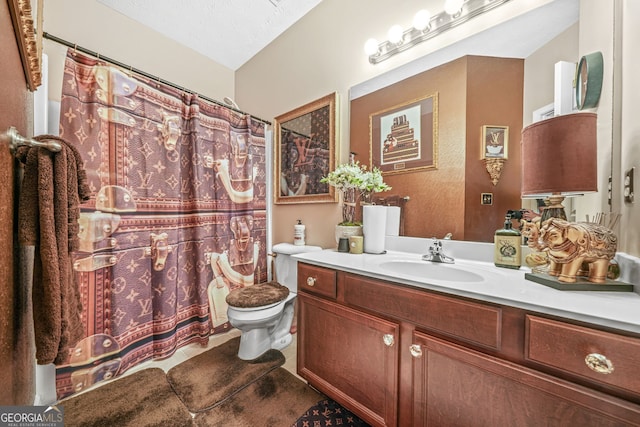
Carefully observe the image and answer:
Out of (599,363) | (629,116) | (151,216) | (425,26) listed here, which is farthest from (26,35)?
(629,116)

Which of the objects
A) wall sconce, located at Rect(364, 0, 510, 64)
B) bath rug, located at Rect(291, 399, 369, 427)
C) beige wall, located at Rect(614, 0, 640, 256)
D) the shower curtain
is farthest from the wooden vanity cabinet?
wall sconce, located at Rect(364, 0, 510, 64)

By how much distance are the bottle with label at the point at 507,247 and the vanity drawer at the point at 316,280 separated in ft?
2.37

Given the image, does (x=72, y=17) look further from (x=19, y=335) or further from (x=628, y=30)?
(x=628, y=30)

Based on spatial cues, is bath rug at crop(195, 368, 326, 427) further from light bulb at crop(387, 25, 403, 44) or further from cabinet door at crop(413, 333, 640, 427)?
light bulb at crop(387, 25, 403, 44)

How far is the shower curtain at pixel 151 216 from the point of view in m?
1.30

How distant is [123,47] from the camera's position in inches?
71.7

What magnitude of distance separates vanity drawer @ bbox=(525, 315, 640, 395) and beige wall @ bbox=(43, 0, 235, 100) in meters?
2.61

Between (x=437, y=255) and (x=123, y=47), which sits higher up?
(x=123, y=47)

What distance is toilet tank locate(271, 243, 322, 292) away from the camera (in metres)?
1.82

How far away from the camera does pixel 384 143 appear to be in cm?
150

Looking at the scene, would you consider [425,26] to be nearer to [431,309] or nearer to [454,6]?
[454,6]

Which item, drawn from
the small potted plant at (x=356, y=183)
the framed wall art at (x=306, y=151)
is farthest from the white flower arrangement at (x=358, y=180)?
the framed wall art at (x=306, y=151)

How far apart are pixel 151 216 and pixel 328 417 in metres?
1.55

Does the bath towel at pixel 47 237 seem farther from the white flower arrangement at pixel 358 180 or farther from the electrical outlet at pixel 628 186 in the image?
the electrical outlet at pixel 628 186
